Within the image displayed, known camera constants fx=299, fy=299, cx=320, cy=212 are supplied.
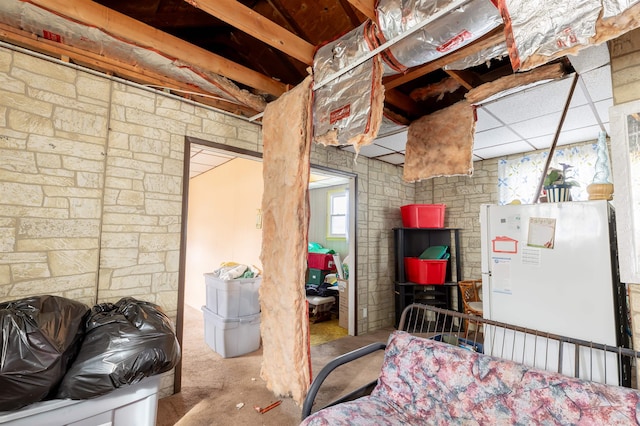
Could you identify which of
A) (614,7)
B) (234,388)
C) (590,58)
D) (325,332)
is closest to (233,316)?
(234,388)

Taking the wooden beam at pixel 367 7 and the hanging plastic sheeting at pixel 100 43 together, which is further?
the hanging plastic sheeting at pixel 100 43

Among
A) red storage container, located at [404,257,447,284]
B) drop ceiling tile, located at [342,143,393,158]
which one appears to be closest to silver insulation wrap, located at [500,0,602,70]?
drop ceiling tile, located at [342,143,393,158]

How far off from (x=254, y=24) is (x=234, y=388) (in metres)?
2.84

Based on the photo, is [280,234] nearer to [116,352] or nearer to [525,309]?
[116,352]

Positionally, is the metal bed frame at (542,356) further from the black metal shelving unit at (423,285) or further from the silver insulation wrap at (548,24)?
the black metal shelving unit at (423,285)

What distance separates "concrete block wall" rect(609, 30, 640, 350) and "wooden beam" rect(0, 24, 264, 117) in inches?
95.9

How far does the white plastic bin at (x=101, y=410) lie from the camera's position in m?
1.44

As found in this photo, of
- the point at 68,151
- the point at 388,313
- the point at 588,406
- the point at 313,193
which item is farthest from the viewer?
the point at 313,193

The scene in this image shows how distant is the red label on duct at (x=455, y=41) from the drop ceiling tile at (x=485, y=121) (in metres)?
1.43

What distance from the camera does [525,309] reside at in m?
2.16

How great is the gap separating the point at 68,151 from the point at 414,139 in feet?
9.29

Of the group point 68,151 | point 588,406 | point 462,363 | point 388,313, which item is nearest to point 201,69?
point 68,151

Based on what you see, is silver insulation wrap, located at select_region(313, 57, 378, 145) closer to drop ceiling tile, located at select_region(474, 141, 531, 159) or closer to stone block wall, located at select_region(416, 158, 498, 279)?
drop ceiling tile, located at select_region(474, 141, 531, 159)

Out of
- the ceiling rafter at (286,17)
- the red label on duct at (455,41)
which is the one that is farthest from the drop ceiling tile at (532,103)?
the ceiling rafter at (286,17)
